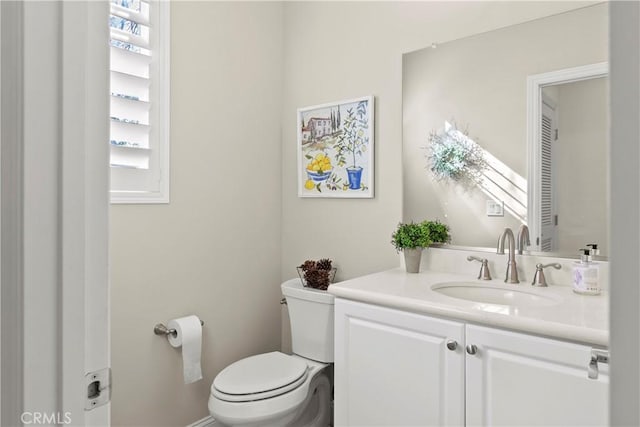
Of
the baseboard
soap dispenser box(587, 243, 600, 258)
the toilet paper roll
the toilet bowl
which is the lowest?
the baseboard

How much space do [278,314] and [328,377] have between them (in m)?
0.56

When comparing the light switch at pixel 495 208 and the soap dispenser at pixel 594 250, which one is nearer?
the soap dispenser at pixel 594 250

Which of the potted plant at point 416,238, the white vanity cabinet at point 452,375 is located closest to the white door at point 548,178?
the potted plant at point 416,238

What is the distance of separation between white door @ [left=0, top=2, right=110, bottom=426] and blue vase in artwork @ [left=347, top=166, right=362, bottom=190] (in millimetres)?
1675

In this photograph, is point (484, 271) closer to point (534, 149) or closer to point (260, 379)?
point (534, 149)

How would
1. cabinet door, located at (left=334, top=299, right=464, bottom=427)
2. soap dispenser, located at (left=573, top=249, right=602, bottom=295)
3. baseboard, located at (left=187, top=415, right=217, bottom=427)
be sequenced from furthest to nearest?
baseboard, located at (left=187, top=415, right=217, bottom=427), soap dispenser, located at (left=573, top=249, right=602, bottom=295), cabinet door, located at (left=334, top=299, right=464, bottom=427)

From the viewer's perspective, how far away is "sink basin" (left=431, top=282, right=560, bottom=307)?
1.48 m

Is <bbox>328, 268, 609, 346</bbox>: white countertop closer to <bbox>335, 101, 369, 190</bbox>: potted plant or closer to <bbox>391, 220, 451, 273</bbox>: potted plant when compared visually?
<bbox>391, 220, 451, 273</bbox>: potted plant

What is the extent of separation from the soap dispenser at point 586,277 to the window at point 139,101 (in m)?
1.71

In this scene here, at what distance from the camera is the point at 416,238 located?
1.85 m

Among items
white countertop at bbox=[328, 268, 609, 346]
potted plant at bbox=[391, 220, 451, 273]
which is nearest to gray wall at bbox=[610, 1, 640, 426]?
white countertop at bbox=[328, 268, 609, 346]

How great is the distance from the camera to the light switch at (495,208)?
5.67 ft

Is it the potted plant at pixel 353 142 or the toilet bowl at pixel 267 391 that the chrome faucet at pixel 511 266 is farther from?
the toilet bowl at pixel 267 391

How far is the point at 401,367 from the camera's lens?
4.70 ft
